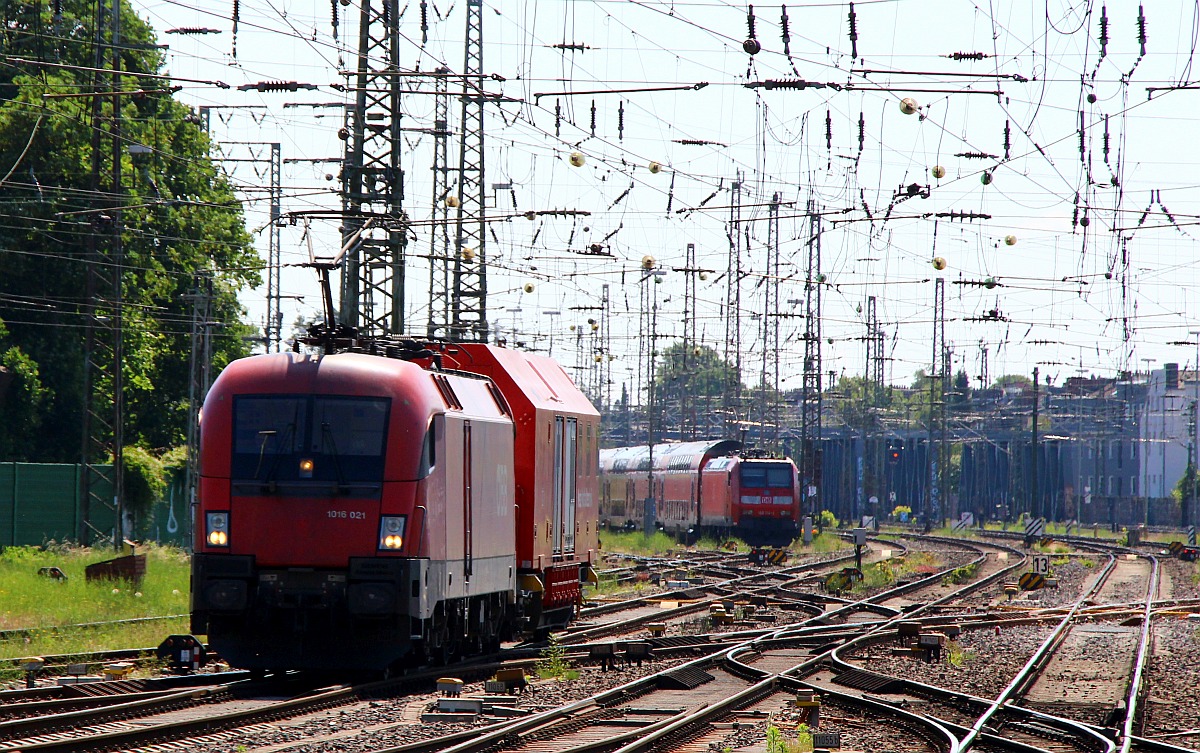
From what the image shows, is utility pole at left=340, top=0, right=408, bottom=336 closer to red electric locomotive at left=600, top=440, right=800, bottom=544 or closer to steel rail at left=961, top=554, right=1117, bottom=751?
steel rail at left=961, top=554, right=1117, bottom=751

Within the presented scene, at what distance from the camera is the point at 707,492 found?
56.0m

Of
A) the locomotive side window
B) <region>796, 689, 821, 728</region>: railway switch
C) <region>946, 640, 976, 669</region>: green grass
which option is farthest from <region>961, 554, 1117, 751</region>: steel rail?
the locomotive side window

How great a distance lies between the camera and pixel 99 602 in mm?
23500

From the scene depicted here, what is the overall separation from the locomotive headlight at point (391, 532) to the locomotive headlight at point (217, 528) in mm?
1518

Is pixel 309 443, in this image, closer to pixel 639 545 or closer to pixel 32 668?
pixel 32 668

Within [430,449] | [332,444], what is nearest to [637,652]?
[430,449]

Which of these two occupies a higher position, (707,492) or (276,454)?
(276,454)

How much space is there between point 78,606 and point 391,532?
10437 millimetres

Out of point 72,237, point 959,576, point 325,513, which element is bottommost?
point 959,576

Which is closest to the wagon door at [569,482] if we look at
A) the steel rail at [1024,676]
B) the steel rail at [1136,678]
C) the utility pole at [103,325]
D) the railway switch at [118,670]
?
the steel rail at [1024,676]

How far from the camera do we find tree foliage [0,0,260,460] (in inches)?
1598

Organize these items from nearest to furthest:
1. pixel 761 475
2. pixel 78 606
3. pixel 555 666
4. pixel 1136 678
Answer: pixel 555 666
pixel 1136 678
pixel 78 606
pixel 761 475

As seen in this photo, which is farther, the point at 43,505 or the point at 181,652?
the point at 43,505

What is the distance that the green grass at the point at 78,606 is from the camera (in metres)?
19.1
